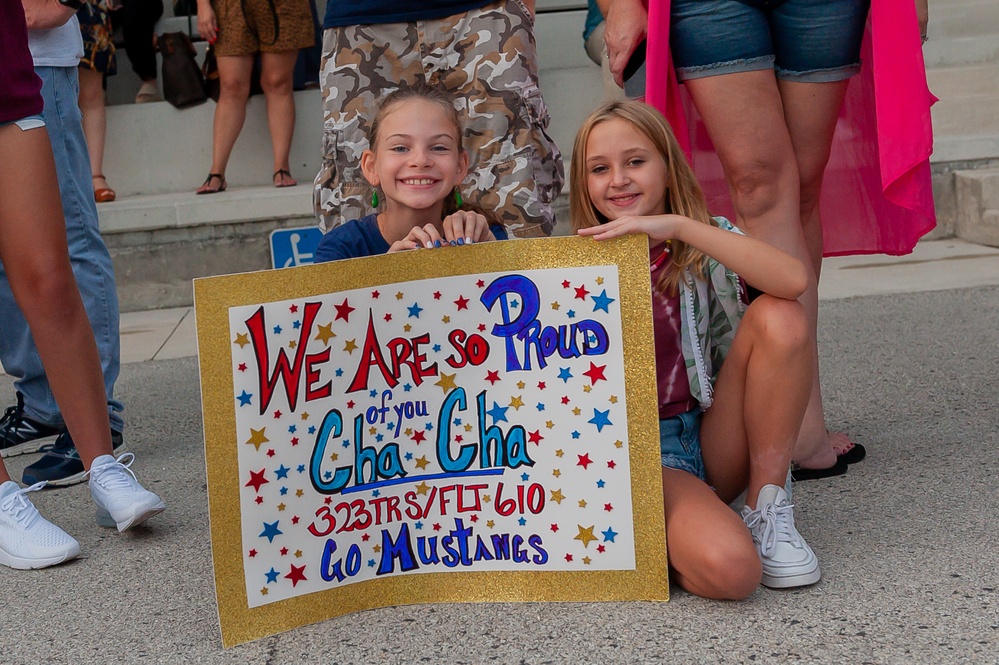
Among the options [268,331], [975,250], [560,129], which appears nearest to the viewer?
[268,331]

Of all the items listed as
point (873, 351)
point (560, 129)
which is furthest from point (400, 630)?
point (560, 129)

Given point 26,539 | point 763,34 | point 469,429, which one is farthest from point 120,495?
point 763,34

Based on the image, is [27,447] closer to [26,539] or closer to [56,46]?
[26,539]

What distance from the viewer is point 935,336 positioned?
3.90 metres

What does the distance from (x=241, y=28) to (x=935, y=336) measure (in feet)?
11.9

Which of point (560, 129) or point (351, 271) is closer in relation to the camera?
point (351, 271)

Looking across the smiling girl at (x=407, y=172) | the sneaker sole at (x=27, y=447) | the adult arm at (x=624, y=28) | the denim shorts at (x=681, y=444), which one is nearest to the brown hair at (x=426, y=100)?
the smiling girl at (x=407, y=172)

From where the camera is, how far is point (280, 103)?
19.2 feet

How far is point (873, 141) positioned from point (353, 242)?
1.35 m

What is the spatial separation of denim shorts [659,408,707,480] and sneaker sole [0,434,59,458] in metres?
1.96

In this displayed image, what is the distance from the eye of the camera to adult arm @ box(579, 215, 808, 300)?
6.79ft

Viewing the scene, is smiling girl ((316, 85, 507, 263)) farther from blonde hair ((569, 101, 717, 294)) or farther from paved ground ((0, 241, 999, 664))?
paved ground ((0, 241, 999, 664))

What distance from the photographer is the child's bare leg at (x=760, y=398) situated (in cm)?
210

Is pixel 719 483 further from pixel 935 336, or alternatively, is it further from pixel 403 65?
pixel 935 336
